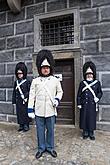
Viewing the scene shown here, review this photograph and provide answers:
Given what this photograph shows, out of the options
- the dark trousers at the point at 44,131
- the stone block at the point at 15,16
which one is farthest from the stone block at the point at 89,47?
the dark trousers at the point at 44,131

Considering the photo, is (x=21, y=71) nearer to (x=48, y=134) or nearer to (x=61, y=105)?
(x=61, y=105)

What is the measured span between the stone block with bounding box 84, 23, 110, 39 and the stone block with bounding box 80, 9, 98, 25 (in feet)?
0.45

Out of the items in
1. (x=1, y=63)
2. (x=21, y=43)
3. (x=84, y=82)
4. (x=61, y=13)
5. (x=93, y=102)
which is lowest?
(x=93, y=102)

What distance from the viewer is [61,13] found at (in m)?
6.34

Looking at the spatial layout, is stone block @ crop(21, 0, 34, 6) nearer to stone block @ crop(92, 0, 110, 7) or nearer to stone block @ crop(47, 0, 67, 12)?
stone block @ crop(47, 0, 67, 12)

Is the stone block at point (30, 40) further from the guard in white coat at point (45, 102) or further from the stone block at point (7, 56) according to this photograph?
the guard in white coat at point (45, 102)

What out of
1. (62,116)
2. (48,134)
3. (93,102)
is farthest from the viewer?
(62,116)

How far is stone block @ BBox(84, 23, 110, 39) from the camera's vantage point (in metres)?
5.88

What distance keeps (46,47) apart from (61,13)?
91 centimetres

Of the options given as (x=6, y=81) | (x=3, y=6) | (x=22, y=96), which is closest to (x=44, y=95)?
(x=22, y=96)

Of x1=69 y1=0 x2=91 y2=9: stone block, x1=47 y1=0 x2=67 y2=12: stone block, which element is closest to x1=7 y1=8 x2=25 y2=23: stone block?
x1=47 y1=0 x2=67 y2=12: stone block

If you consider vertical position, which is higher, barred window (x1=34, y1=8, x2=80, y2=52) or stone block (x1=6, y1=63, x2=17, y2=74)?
barred window (x1=34, y1=8, x2=80, y2=52)

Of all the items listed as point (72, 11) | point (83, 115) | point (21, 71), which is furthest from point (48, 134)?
point (72, 11)

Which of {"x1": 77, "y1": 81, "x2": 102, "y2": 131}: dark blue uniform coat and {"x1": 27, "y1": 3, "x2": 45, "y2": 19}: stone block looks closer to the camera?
{"x1": 77, "y1": 81, "x2": 102, "y2": 131}: dark blue uniform coat
